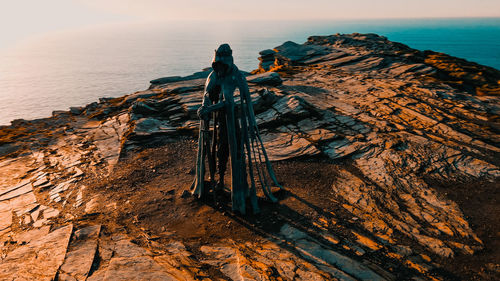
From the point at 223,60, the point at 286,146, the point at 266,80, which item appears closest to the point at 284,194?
the point at 286,146

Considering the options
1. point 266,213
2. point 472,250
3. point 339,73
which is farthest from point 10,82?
point 472,250

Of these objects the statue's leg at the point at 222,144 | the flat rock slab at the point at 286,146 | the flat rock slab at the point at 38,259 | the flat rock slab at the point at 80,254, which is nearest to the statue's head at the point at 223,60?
the statue's leg at the point at 222,144

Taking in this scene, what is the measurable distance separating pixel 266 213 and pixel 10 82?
304 ft

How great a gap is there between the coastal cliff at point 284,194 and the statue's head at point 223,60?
3789 mm

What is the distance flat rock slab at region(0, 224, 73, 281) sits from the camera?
4.69 metres

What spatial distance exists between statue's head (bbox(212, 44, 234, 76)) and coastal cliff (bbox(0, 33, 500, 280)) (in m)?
3.79

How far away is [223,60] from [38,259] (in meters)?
5.91

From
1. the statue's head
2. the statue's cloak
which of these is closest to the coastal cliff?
the statue's cloak

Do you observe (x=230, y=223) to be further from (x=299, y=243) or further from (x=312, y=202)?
(x=312, y=202)

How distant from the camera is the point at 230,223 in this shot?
6.43 meters

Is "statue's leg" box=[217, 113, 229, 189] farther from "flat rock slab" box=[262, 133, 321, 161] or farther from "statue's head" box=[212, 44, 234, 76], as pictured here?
"flat rock slab" box=[262, 133, 321, 161]

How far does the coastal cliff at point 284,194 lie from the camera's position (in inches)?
202

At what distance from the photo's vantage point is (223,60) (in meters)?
6.24

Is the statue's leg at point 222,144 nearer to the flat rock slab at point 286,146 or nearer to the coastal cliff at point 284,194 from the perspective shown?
the coastal cliff at point 284,194
